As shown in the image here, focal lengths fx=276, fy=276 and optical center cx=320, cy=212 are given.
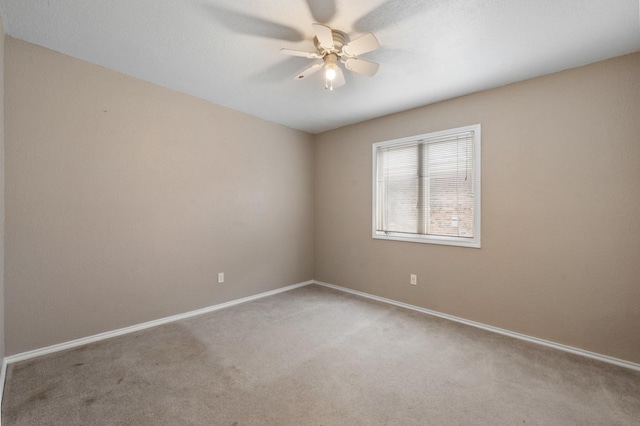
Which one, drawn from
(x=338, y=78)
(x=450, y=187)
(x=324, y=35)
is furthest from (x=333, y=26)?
(x=450, y=187)

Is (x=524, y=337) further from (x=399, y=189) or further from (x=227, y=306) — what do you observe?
(x=227, y=306)

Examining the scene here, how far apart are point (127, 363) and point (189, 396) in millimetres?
777

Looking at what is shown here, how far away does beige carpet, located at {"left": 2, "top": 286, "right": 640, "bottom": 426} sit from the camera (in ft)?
5.63

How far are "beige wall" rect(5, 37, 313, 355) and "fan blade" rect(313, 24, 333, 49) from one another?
80.0 inches

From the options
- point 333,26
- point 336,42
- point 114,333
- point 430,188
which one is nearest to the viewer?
point 333,26

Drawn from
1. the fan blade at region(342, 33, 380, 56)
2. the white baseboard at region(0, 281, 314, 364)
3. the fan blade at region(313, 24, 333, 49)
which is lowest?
the white baseboard at region(0, 281, 314, 364)

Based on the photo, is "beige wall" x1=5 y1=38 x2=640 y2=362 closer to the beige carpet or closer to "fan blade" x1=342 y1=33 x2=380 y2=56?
the beige carpet

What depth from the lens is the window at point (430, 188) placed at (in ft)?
10.3

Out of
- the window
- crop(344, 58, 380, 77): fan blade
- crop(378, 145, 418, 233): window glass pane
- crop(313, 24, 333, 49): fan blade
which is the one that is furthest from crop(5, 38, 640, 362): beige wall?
crop(313, 24, 333, 49): fan blade

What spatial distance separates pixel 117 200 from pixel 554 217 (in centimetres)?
421

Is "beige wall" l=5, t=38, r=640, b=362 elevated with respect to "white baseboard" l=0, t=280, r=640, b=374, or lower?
elevated

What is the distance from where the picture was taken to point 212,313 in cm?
337

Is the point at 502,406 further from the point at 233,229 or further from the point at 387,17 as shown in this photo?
the point at 233,229

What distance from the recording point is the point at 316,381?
206cm
